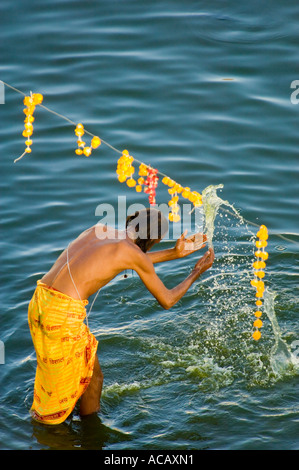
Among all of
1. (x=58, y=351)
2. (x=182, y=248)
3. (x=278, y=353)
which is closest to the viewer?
(x=58, y=351)

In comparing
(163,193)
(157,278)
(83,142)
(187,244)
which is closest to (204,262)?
(187,244)

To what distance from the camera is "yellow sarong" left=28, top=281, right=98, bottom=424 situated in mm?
4527

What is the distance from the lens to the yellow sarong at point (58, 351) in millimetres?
4527

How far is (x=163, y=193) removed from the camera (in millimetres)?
7965

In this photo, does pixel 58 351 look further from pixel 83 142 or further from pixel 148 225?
pixel 83 142

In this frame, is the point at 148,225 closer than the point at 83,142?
Yes

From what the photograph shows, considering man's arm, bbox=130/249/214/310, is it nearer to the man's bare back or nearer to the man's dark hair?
the man's bare back

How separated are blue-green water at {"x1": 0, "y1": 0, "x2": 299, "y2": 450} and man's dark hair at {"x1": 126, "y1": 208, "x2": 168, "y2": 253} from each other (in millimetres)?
1212

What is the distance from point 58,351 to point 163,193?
366cm

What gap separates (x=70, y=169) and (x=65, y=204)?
73 cm

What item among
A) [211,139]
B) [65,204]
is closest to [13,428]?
[65,204]

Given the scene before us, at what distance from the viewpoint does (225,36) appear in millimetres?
10797

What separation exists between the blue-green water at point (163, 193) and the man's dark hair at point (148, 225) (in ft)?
3.98
